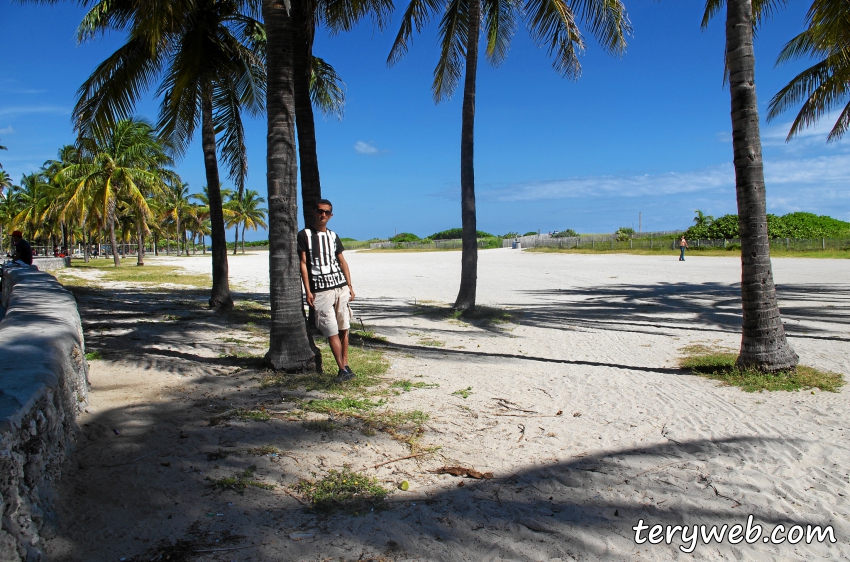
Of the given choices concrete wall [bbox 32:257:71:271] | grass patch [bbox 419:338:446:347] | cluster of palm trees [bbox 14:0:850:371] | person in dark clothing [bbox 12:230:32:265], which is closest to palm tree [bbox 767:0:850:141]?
cluster of palm trees [bbox 14:0:850:371]

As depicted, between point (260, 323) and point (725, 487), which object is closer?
point (725, 487)

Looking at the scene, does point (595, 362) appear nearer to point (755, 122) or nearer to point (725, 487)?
point (755, 122)

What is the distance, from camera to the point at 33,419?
244 cm

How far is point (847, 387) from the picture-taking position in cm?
549

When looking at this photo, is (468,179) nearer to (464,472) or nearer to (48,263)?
(464,472)

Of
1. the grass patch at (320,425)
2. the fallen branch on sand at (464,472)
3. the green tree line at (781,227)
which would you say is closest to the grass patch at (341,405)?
the grass patch at (320,425)

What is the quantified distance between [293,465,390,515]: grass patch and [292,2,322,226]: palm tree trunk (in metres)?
4.97

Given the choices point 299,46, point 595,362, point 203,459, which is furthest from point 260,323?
point 203,459

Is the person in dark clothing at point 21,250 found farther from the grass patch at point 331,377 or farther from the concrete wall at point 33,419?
the concrete wall at point 33,419

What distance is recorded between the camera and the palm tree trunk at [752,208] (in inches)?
232

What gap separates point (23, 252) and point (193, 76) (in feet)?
24.5

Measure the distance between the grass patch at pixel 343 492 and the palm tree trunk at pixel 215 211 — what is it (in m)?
8.72

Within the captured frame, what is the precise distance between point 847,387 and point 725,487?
3136 mm

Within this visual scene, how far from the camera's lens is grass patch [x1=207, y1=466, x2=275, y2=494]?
3195 mm
